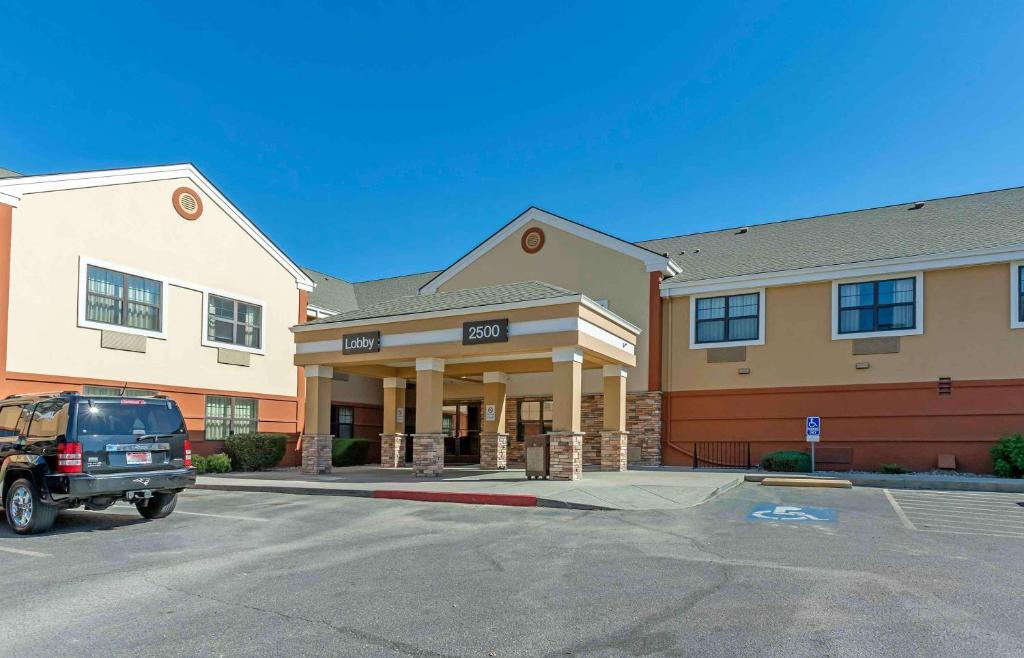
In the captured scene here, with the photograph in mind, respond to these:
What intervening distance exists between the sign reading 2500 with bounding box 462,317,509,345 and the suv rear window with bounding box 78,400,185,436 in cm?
793

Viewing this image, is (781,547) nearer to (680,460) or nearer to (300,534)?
(300,534)

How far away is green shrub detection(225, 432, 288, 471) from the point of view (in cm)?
2331

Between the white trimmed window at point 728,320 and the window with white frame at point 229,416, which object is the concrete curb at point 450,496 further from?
the white trimmed window at point 728,320

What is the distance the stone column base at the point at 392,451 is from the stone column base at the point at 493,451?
124 inches

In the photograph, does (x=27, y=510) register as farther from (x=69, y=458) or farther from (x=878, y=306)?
(x=878, y=306)

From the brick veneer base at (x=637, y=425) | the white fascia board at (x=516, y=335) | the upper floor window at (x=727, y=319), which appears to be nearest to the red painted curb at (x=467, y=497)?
the white fascia board at (x=516, y=335)

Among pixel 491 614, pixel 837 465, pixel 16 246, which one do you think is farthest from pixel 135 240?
pixel 837 465

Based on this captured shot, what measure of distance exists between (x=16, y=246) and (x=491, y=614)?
58.4 feet

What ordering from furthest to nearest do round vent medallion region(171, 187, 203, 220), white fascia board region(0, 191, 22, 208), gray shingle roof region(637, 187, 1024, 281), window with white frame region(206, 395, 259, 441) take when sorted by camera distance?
window with white frame region(206, 395, 259, 441), round vent medallion region(171, 187, 203, 220), gray shingle roof region(637, 187, 1024, 281), white fascia board region(0, 191, 22, 208)

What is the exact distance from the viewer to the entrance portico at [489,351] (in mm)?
17453

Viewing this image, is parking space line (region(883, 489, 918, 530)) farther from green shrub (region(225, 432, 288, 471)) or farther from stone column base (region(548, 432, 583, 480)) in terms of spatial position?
green shrub (region(225, 432, 288, 471))

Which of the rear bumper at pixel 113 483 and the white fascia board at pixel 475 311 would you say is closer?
the rear bumper at pixel 113 483

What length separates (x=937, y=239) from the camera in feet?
70.2

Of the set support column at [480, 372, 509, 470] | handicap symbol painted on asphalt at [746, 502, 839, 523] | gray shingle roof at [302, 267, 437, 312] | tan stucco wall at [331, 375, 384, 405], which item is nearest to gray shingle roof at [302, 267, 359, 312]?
gray shingle roof at [302, 267, 437, 312]
